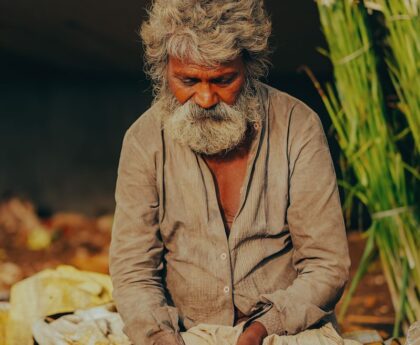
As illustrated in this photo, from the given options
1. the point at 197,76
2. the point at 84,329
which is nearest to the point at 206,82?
the point at 197,76

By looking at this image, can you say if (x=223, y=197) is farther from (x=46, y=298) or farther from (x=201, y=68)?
(x=46, y=298)

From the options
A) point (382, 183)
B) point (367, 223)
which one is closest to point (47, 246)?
point (367, 223)

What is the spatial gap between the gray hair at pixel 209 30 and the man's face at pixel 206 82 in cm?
3

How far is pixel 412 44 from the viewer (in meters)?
4.09

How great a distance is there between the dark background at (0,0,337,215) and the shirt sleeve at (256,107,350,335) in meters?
2.62

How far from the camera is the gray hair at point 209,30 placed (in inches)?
132

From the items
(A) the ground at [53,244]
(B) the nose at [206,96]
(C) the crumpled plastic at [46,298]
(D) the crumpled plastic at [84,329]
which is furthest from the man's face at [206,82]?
(A) the ground at [53,244]

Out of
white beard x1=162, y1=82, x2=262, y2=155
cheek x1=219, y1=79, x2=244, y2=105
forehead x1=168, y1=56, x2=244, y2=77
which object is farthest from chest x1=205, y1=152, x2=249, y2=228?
forehead x1=168, y1=56, x2=244, y2=77

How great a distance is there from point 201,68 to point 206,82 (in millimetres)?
66

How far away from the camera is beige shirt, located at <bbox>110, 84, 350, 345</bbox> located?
11.4ft

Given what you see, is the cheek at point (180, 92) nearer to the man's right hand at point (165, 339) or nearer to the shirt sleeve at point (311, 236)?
the shirt sleeve at point (311, 236)

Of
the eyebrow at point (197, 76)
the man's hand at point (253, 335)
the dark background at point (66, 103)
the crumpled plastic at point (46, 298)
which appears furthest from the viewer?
the dark background at point (66, 103)

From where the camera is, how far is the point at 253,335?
3.34 metres

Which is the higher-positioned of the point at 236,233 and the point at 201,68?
the point at 201,68
